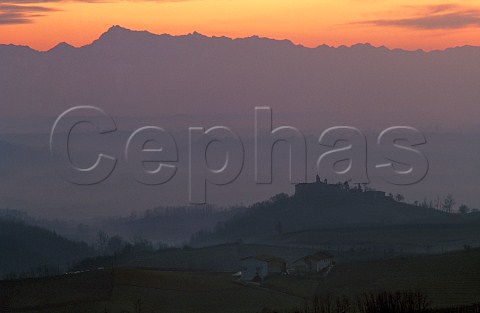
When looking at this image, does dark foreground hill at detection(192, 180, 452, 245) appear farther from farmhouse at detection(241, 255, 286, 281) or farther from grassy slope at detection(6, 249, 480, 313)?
grassy slope at detection(6, 249, 480, 313)

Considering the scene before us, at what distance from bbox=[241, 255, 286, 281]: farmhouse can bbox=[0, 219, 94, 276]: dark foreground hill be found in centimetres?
5466

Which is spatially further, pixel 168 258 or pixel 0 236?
pixel 0 236

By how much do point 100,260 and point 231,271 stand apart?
32843 mm

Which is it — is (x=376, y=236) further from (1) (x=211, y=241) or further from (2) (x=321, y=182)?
(2) (x=321, y=182)

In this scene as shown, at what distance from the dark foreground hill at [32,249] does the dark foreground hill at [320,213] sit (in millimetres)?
16462

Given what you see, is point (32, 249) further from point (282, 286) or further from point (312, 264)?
point (282, 286)

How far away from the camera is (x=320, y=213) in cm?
17200

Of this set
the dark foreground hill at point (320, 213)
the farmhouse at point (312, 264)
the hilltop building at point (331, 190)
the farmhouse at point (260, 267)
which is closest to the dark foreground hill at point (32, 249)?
the dark foreground hill at point (320, 213)

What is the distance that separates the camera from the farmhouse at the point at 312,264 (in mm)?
89938

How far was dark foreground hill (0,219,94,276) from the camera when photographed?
151 m

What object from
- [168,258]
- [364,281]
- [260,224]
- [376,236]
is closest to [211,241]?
[260,224]

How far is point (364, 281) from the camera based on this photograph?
81625 millimetres

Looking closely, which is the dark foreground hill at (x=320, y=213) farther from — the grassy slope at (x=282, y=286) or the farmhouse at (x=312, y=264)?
the grassy slope at (x=282, y=286)

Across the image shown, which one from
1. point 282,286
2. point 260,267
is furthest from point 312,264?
point 282,286
